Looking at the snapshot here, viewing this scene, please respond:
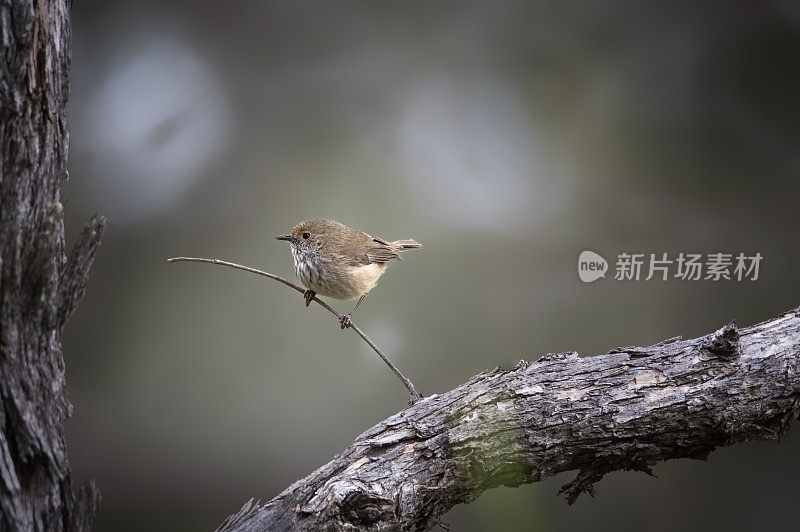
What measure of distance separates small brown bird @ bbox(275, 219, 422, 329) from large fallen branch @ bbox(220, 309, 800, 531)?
621 mm

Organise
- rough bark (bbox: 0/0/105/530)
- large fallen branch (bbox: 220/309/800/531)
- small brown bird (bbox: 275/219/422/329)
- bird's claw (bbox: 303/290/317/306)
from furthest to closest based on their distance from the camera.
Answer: bird's claw (bbox: 303/290/317/306)
small brown bird (bbox: 275/219/422/329)
large fallen branch (bbox: 220/309/800/531)
rough bark (bbox: 0/0/105/530)

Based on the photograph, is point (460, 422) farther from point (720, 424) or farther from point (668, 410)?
point (720, 424)

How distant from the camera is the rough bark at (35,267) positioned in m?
1.34

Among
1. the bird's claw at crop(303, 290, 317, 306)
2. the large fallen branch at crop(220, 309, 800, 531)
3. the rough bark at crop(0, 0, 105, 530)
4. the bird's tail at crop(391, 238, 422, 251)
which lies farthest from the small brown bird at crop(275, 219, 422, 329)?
the rough bark at crop(0, 0, 105, 530)

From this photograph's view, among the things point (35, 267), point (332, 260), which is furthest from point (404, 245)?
point (35, 267)

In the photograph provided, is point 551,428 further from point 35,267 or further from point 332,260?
point 35,267

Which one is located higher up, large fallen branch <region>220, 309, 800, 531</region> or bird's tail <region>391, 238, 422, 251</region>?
bird's tail <region>391, 238, 422, 251</region>

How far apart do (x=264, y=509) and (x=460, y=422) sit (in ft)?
1.84

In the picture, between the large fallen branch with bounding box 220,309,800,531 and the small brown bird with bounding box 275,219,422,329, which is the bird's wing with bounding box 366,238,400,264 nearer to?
the small brown bird with bounding box 275,219,422,329

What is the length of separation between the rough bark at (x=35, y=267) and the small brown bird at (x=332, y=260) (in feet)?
2.88

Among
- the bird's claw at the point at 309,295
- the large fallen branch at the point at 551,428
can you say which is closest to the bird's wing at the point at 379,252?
the bird's claw at the point at 309,295

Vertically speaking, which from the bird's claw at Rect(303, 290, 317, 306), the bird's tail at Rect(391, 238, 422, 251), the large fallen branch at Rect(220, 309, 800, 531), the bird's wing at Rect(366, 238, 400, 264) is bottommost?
the large fallen branch at Rect(220, 309, 800, 531)

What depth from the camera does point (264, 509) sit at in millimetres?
1680

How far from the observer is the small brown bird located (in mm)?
2246
